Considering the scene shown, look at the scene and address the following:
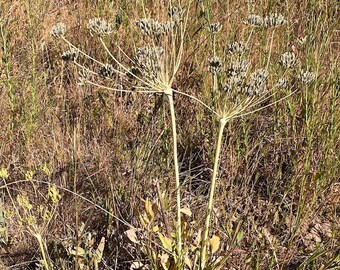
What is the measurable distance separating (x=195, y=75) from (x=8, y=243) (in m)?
1.49

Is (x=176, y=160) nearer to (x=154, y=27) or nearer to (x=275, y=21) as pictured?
(x=154, y=27)

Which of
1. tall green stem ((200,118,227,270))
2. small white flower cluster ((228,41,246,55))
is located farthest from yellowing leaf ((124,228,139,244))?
small white flower cluster ((228,41,246,55))

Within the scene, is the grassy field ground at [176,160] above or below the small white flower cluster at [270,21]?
below

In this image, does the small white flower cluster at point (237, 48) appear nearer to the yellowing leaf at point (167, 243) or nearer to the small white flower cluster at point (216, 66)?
the small white flower cluster at point (216, 66)

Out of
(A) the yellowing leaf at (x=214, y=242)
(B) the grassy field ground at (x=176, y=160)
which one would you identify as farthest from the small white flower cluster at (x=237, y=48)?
(A) the yellowing leaf at (x=214, y=242)

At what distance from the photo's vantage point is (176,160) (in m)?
1.59

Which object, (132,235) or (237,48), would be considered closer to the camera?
(132,235)

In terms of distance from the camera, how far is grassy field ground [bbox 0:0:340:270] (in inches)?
66.6

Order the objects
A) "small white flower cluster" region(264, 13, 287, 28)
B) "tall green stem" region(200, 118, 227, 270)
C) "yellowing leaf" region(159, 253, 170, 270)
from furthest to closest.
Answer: "small white flower cluster" region(264, 13, 287, 28) < "yellowing leaf" region(159, 253, 170, 270) < "tall green stem" region(200, 118, 227, 270)

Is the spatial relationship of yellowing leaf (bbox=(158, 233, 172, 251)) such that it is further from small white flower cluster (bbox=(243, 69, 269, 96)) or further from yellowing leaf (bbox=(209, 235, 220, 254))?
small white flower cluster (bbox=(243, 69, 269, 96))

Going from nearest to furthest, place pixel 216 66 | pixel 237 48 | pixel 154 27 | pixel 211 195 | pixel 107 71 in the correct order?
pixel 211 195 < pixel 154 27 < pixel 107 71 < pixel 216 66 < pixel 237 48

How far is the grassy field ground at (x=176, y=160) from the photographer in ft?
5.55

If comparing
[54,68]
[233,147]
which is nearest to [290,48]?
[233,147]

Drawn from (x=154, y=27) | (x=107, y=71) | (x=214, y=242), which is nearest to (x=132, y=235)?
(x=214, y=242)
